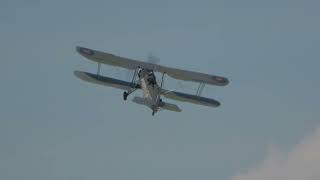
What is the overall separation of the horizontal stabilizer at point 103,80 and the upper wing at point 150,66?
118cm

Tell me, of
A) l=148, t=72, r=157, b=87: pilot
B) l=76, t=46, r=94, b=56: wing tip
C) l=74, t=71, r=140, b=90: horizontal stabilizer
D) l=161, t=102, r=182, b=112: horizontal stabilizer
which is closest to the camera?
l=161, t=102, r=182, b=112: horizontal stabilizer

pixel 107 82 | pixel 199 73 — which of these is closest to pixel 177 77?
pixel 199 73

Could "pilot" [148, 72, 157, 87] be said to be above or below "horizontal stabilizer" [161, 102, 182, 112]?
above

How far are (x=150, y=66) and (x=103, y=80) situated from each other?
3.38m

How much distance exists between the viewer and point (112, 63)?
196ft

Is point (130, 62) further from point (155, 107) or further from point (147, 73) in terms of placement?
point (155, 107)

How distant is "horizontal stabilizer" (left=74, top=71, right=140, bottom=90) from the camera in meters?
57.9

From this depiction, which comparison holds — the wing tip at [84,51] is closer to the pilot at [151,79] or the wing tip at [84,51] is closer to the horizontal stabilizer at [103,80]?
the horizontal stabilizer at [103,80]

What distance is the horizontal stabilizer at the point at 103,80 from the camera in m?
57.9

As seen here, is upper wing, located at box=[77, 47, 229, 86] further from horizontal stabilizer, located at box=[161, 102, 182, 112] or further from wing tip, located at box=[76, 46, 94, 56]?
horizontal stabilizer, located at box=[161, 102, 182, 112]

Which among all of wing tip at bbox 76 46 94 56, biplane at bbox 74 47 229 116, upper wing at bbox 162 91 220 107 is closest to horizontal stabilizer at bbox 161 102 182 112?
biplane at bbox 74 47 229 116

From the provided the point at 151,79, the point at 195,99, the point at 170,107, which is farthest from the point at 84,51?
the point at 195,99

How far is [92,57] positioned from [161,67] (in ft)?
16.4

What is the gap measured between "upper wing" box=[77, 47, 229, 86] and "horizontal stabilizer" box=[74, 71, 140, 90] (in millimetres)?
1176
